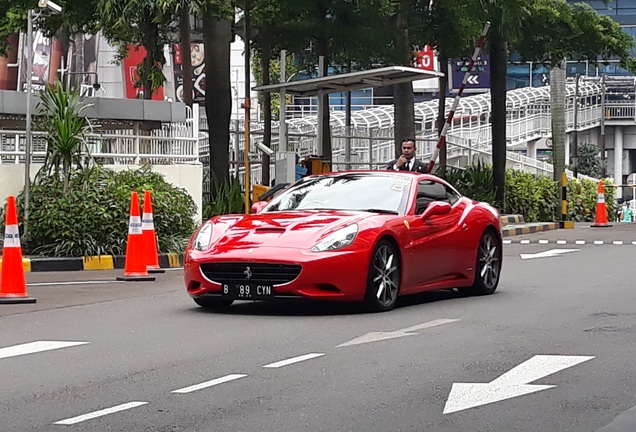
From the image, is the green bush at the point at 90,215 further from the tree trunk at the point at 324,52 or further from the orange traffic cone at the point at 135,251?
the tree trunk at the point at 324,52

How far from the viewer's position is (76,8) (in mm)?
26047

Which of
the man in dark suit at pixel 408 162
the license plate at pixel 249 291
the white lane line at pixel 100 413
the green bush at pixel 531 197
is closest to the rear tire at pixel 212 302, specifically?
the license plate at pixel 249 291

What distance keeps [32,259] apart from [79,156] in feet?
6.79

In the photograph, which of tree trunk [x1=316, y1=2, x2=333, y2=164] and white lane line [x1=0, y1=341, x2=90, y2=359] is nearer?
white lane line [x1=0, y1=341, x2=90, y2=359]

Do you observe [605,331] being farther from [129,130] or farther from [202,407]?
[129,130]

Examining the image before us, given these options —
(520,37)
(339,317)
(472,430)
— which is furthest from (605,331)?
(520,37)

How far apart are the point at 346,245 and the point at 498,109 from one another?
75.9 feet

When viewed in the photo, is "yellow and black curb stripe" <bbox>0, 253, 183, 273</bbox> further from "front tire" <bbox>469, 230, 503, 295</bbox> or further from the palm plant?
"front tire" <bbox>469, 230, 503, 295</bbox>

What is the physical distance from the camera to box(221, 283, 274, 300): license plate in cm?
1194

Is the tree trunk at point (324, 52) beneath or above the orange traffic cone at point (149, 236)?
above

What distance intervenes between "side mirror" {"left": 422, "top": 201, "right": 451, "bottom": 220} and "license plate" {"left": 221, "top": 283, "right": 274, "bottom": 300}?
196cm

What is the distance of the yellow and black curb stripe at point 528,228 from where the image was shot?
99.3ft

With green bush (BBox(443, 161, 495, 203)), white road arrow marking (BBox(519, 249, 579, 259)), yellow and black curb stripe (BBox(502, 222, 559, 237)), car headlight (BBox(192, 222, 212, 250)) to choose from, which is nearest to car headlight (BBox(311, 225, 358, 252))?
car headlight (BBox(192, 222, 212, 250))

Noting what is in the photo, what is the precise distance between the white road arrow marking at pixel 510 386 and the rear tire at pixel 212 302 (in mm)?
3996
